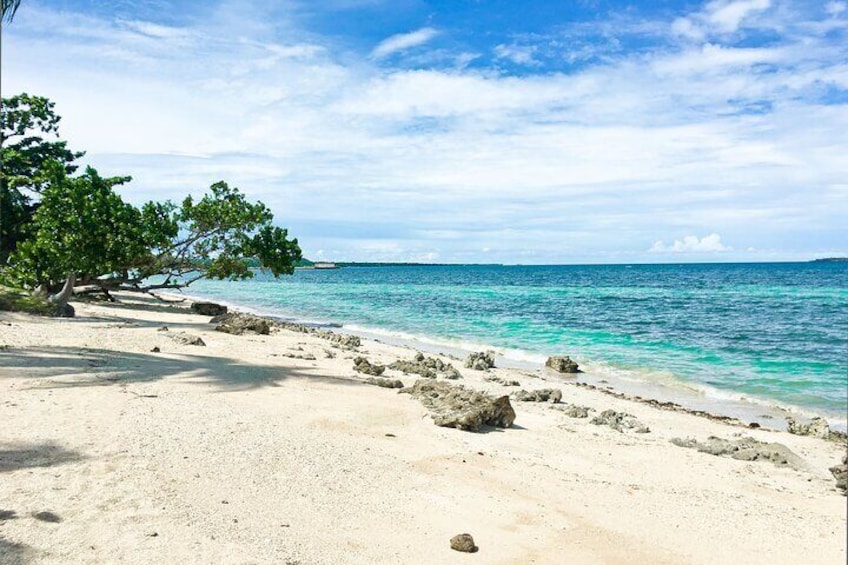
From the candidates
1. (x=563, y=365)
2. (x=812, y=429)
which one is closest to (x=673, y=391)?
(x=563, y=365)

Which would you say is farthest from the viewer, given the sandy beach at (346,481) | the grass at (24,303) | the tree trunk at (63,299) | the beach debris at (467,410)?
the tree trunk at (63,299)

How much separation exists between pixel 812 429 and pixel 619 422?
12.5 feet

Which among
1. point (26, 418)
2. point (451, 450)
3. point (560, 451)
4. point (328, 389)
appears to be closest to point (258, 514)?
point (451, 450)

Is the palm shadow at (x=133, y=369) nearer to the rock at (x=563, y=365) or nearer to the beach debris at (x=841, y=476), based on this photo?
the beach debris at (x=841, y=476)

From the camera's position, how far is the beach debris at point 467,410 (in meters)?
9.88

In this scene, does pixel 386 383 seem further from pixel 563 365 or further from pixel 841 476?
pixel 563 365

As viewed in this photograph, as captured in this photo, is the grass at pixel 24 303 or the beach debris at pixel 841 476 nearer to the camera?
the beach debris at pixel 841 476

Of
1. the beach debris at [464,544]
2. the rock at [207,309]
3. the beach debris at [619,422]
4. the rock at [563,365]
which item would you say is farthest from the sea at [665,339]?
the beach debris at [464,544]

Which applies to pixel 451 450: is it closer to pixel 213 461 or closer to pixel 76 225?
pixel 213 461

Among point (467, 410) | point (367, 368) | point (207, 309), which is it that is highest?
point (207, 309)

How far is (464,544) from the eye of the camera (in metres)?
5.65

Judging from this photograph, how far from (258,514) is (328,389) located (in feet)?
19.9

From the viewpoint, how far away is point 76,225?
20.6 m

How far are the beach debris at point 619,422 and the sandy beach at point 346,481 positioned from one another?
182 millimetres
